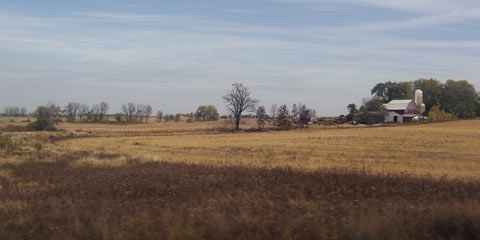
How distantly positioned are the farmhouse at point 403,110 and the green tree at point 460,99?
5611mm

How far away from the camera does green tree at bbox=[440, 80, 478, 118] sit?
81500 millimetres

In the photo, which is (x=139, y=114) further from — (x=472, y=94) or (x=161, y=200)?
(x=161, y=200)

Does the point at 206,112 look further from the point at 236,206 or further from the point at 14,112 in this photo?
the point at 236,206

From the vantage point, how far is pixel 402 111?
3361 inches

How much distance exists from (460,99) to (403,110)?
39.7ft

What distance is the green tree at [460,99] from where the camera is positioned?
81.5 meters

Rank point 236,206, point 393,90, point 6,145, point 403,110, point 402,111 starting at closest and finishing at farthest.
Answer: point 236,206 < point 6,145 < point 403,110 < point 402,111 < point 393,90

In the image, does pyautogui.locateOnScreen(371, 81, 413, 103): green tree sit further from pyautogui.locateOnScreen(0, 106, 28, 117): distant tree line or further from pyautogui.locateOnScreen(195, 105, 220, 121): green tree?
pyautogui.locateOnScreen(0, 106, 28, 117): distant tree line

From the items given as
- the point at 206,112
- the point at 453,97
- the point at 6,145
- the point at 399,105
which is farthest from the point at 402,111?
the point at 6,145

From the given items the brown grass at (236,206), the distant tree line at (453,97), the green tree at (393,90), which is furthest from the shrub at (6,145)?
the green tree at (393,90)

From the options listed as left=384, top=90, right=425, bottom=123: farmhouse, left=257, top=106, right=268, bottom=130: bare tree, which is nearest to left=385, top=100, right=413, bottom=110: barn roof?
left=384, top=90, right=425, bottom=123: farmhouse

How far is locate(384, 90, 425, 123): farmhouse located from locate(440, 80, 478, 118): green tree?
561 cm

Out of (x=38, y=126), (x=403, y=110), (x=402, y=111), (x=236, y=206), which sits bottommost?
(x=236, y=206)

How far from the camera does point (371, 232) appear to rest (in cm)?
598
